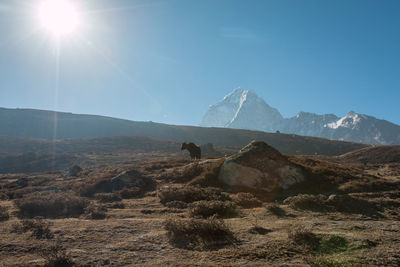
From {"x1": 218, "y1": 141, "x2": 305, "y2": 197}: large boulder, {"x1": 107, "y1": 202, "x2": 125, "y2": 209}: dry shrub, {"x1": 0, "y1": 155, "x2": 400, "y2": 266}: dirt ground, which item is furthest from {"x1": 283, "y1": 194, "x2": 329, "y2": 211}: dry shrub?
{"x1": 107, "y1": 202, "x2": 125, "y2": 209}: dry shrub

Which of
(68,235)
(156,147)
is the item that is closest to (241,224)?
(68,235)

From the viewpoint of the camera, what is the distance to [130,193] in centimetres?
1312

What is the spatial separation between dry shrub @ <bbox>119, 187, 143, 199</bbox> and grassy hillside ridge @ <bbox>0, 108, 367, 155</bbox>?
8461 cm

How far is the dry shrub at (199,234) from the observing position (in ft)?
18.9

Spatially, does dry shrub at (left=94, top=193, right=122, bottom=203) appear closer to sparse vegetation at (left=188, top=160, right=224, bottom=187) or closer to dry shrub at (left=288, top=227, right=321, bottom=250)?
sparse vegetation at (left=188, top=160, right=224, bottom=187)

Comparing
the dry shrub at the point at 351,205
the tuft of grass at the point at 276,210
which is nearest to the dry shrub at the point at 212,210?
the tuft of grass at the point at 276,210

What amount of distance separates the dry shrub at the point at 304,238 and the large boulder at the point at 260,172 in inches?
261

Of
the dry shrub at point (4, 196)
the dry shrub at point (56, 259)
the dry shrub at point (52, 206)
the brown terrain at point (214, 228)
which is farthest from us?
the dry shrub at point (4, 196)

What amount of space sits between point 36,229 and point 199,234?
15.7 feet

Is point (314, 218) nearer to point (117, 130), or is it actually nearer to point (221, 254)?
point (221, 254)

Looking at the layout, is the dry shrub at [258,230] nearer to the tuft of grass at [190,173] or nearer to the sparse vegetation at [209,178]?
the sparse vegetation at [209,178]

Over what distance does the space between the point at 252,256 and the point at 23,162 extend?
61.8 meters

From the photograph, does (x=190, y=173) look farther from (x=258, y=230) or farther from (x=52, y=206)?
(x=258, y=230)

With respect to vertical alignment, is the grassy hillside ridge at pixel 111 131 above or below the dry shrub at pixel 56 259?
above
